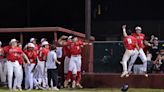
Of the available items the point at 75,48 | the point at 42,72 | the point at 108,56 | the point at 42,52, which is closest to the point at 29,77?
the point at 42,72

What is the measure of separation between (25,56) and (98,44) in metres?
2.85

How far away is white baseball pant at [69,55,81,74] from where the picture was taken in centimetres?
1717

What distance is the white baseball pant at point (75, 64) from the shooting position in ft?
56.3

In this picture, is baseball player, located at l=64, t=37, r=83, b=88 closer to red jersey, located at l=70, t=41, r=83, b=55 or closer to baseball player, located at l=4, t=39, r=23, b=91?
red jersey, located at l=70, t=41, r=83, b=55

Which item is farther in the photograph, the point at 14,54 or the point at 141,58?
the point at 141,58

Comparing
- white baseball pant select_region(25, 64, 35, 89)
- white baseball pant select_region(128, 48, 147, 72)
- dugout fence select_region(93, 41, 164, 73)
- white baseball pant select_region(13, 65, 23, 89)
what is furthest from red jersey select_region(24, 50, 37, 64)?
white baseball pant select_region(128, 48, 147, 72)

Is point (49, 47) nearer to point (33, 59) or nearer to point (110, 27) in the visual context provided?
point (33, 59)

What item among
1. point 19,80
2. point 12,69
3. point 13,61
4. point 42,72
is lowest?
point 19,80

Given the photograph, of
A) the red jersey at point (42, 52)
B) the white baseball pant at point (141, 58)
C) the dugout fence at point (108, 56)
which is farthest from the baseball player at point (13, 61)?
the white baseball pant at point (141, 58)

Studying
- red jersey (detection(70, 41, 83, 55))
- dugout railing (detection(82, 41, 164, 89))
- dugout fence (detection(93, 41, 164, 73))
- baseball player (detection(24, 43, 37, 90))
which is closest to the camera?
Answer: baseball player (detection(24, 43, 37, 90))

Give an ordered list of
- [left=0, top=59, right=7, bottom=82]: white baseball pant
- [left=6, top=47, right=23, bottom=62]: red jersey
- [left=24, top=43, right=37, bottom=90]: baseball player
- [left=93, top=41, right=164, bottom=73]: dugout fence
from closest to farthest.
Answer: [left=6, top=47, right=23, bottom=62]: red jersey, [left=24, top=43, right=37, bottom=90]: baseball player, [left=0, top=59, right=7, bottom=82]: white baseball pant, [left=93, top=41, right=164, bottom=73]: dugout fence

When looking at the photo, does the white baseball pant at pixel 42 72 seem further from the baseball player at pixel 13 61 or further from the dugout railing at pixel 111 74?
the dugout railing at pixel 111 74

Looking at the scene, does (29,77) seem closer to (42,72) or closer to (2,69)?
(42,72)

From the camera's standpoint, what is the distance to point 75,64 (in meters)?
17.2
